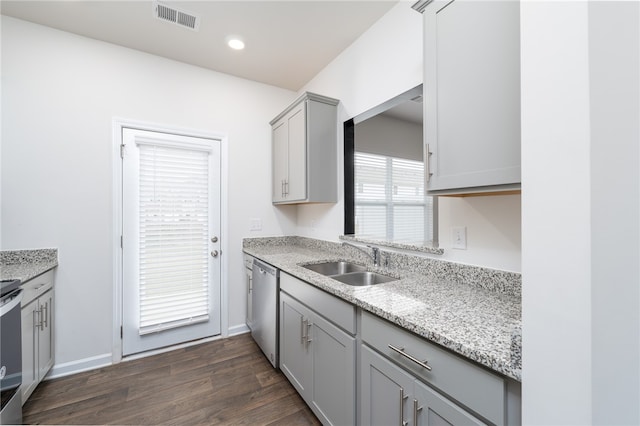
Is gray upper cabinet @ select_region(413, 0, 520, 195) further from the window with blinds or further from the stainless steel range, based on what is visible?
the stainless steel range

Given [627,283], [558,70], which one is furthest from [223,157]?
[627,283]

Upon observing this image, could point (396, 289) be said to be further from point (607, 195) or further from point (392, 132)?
point (392, 132)

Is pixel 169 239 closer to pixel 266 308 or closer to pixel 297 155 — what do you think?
pixel 266 308

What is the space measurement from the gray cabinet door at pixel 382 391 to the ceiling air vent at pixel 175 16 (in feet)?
8.59

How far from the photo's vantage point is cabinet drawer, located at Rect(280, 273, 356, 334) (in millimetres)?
1325

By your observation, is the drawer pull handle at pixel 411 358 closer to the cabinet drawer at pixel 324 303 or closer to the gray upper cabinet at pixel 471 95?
the cabinet drawer at pixel 324 303

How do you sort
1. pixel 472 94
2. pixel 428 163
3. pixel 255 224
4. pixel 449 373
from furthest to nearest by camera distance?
pixel 255 224 < pixel 428 163 < pixel 472 94 < pixel 449 373

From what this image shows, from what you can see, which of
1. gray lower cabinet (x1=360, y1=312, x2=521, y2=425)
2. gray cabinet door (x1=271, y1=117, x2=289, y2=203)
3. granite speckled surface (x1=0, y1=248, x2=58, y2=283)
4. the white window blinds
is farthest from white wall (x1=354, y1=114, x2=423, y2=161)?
granite speckled surface (x1=0, y1=248, x2=58, y2=283)

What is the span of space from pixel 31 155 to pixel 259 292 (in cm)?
214

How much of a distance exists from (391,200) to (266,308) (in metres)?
2.34

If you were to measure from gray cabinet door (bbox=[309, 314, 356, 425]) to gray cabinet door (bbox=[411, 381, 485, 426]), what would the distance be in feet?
1.21

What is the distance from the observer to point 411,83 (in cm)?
177

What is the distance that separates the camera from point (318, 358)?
1.58m

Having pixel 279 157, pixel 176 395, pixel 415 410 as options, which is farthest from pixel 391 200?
pixel 176 395
